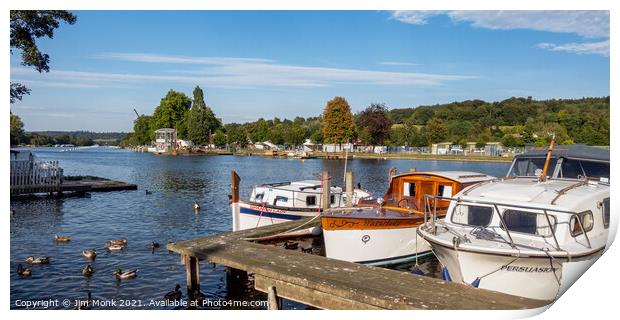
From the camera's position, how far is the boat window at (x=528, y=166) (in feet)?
45.7

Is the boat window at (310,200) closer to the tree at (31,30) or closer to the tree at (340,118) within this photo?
the tree at (31,30)

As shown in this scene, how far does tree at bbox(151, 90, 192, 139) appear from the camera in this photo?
12250 centimetres

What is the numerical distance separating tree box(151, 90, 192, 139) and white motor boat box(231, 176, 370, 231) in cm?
10589

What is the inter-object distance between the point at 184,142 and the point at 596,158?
113753 mm

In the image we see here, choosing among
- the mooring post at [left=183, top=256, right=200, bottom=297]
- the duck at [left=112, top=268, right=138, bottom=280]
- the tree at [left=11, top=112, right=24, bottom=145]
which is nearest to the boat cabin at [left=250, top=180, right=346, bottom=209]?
the duck at [left=112, top=268, right=138, bottom=280]

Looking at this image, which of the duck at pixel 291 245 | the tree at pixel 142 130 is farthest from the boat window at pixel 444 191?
the tree at pixel 142 130

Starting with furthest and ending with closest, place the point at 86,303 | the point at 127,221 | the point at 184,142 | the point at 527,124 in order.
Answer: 1. the point at 184,142
2. the point at 527,124
3. the point at 127,221
4. the point at 86,303

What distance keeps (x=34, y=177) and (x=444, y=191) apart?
84.4 ft

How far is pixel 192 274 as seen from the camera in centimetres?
1338

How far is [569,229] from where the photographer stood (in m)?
10.2

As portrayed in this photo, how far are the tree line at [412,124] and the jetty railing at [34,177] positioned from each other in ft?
97.0

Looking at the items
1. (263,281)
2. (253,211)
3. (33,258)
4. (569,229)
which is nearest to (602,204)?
(569,229)
